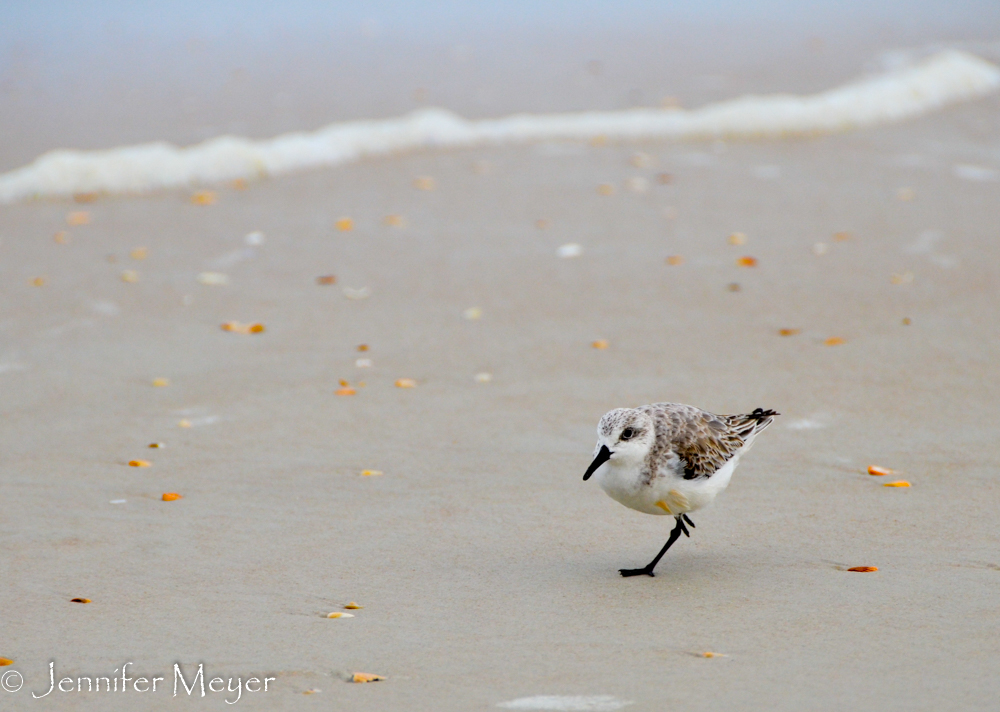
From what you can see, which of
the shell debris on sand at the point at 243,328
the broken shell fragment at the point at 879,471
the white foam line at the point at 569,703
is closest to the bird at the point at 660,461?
the white foam line at the point at 569,703

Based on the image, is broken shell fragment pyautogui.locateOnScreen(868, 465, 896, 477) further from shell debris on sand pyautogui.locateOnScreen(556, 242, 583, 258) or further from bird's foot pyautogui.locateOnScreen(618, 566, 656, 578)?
shell debris on sand pyautogui.locateOnScreen(556, 242, 583, 258)

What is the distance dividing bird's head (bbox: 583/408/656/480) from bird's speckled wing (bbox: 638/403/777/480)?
0.23 ft

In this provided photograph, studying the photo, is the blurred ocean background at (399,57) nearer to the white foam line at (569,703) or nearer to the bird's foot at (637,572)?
the bird's foot at (637,572)

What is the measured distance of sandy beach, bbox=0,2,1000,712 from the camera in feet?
12.4

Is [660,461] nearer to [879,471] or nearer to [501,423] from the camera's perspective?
[879,471]

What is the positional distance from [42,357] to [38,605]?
2.99 meters

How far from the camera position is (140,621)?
4059mm

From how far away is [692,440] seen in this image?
4.44m

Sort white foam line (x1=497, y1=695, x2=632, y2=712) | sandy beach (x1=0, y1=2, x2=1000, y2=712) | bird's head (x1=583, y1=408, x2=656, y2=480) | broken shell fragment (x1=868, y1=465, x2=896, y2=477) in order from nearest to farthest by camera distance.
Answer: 1. white foam line (x1=497, y1=695, x2=632, y2=712)
2. sandy beach (x1=0, y1=2, x2=1000, y2=712)
3. bird's head (x1=583, y1=408, x2=656, y2=480)
4. broken shell fragment (x1=868, y1=465, x2=896, y2=477)

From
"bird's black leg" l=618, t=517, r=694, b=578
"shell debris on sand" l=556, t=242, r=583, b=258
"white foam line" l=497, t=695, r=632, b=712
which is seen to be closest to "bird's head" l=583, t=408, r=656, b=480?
"bird's black leg" l=618, t=517, r=694, b=578

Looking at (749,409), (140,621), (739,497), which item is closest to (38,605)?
(140,621)

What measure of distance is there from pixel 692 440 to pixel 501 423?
174cm

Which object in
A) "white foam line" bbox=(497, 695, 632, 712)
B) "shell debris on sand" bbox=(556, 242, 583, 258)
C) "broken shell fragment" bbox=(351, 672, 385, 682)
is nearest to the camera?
"white foam line" bbox=(497, 695, 632, 712)

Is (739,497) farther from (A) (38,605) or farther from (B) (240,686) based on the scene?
(A) (38,605)
